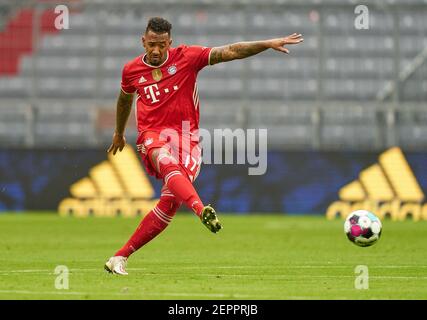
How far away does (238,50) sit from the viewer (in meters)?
9.76

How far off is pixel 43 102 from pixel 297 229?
7107 millimetres

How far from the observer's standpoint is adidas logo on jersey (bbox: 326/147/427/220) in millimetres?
20828

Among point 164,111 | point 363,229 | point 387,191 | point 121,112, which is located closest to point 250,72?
point 387,191

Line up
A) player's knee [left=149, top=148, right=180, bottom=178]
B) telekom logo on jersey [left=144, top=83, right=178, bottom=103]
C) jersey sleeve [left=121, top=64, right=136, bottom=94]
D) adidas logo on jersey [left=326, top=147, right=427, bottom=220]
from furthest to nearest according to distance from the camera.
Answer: adidas logo on jersey [left=326, top=147, right=427, bottom=220] → jersey sleeve [left=121, top=64, right=136, bottom=94] → telekom logo on jersey [left=144, top=83, right=178, bottom=103] → player's knee [left=149, top=148, right=180, bottom=178]

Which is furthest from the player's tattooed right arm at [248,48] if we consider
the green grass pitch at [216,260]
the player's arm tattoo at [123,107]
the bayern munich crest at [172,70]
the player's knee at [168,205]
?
the green grass pitch at [216,260]

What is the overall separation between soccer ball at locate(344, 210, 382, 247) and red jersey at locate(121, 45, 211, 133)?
6.45 ft

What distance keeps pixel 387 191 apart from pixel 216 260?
920 centimetres

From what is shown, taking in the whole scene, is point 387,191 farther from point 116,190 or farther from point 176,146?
point 176,146

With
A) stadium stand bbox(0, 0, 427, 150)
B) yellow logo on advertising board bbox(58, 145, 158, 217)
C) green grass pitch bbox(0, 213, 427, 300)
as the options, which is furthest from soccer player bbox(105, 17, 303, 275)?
stadium stand bbox(0, 0, 427, 150)

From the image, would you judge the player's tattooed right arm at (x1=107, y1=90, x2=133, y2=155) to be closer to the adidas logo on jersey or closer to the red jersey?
the red jersey

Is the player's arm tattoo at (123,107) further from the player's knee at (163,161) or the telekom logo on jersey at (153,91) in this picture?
the player's knee at (163,161)

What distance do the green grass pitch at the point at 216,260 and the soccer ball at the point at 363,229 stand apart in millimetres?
301
